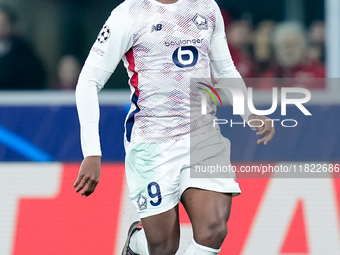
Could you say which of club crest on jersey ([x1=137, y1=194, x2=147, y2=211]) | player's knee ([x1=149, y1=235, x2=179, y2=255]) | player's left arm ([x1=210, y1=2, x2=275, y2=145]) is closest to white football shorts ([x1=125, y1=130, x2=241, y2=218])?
club crest on jersey ([x1=137, y1=194, x2=147, y2=211])

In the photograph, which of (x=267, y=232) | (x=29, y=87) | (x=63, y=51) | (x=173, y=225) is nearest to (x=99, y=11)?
(x=63, y=51)

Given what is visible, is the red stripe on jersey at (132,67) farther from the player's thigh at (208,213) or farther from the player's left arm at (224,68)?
the player's thigh at (208,213)

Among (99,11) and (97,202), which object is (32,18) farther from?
(97,202)

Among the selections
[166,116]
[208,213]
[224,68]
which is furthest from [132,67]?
[208,213]

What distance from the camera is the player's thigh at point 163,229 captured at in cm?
310

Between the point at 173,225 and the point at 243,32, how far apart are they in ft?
9.13

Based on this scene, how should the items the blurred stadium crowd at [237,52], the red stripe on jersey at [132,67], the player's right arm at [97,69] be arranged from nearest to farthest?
the player's right arm at [97,69], the red stripe on jersey at [132,67], the blurred stadium crowd at [237,52]

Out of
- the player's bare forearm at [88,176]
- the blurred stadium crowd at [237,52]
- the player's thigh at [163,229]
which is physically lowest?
the player's thigh at [163,229]

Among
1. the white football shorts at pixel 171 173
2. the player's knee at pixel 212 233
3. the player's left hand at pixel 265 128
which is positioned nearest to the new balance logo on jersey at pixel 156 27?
the white football shorts at pixel 171 173

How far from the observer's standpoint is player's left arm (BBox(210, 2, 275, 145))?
3182mm

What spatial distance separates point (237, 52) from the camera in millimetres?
5422

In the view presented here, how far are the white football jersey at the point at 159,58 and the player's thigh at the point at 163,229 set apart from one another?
387mm

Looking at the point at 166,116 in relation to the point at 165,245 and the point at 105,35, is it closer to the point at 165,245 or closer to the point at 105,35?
the point at 105,35

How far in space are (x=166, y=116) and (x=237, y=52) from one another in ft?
8.18
